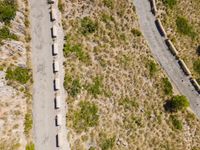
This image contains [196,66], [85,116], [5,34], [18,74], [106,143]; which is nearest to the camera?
[18,74]

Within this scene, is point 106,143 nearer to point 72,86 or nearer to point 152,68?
point 72,86

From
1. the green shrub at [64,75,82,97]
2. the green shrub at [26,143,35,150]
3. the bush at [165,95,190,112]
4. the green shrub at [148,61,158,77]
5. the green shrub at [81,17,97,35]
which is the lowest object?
the green shrub at [26,143,35,150]

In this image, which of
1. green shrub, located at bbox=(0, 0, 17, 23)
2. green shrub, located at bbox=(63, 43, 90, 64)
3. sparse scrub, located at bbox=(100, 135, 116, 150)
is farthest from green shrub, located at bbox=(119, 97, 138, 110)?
green shrub, located at bbox=(0, 0, 17, 23)

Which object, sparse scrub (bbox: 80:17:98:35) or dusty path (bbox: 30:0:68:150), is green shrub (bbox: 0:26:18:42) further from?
sparse scrub (bbox: 80:17:98:35)

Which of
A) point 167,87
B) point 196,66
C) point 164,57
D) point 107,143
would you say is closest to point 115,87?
point 107,143

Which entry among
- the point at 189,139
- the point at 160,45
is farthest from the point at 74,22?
the point at 189,139

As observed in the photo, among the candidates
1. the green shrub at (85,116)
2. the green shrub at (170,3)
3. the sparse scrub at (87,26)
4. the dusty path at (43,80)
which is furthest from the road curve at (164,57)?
the dusty path at (43,80)
